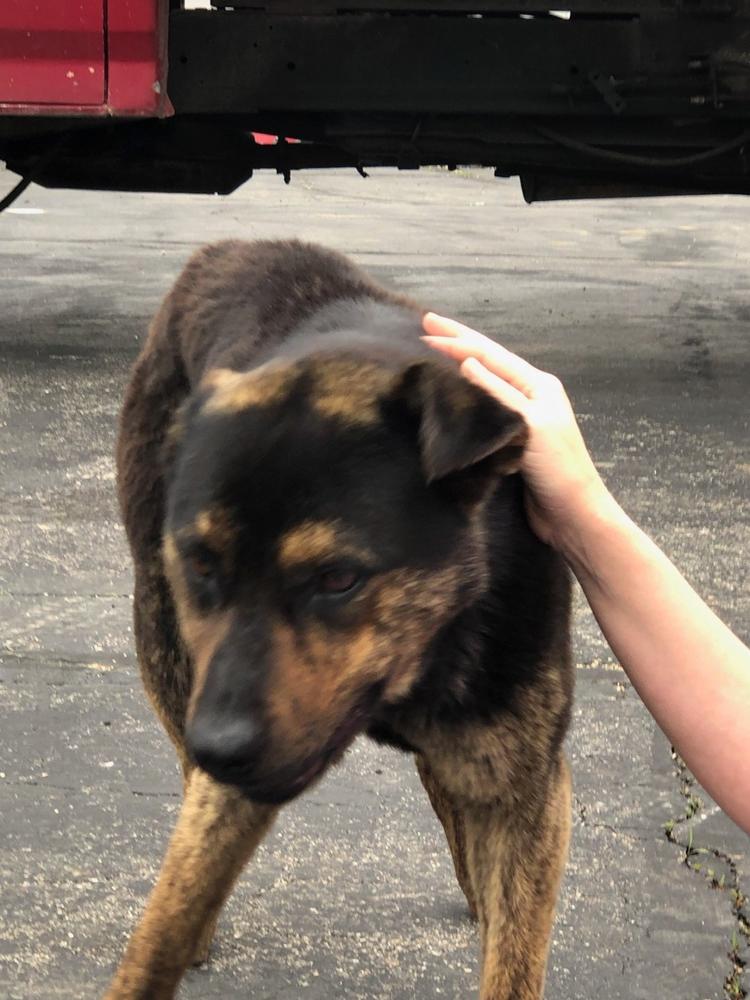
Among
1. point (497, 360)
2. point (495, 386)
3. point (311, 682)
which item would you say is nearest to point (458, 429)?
point (495, 386)

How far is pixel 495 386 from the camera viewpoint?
249 centimetres

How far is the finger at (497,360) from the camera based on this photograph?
2.60 meters

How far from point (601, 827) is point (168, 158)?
6014 mm

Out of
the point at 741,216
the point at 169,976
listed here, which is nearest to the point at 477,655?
the point at 169,976

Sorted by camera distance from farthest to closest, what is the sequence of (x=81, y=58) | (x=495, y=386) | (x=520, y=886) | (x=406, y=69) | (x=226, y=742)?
(x=406, y=69) < (x=81, y=58) < (x=520, y=886) < (x=495, y=386) < (x=226, y=742)

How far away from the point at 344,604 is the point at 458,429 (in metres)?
0.33

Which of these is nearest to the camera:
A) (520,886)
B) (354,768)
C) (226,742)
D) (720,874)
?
(226,742)

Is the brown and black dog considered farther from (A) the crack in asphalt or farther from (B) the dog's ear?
(A) the crack in asphalt

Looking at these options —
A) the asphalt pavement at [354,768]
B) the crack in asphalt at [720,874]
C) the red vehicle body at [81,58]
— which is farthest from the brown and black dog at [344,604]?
the red vehicle body at [81,58]

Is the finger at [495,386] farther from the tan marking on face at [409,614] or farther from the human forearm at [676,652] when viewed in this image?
the tan marking on face at [409,614]

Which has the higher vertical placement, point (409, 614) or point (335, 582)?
point (335, 582)

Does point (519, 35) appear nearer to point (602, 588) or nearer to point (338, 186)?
point (602, 588)

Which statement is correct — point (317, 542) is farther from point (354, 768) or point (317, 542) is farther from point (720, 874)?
point (354, 768)

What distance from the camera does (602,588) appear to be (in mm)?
2551
